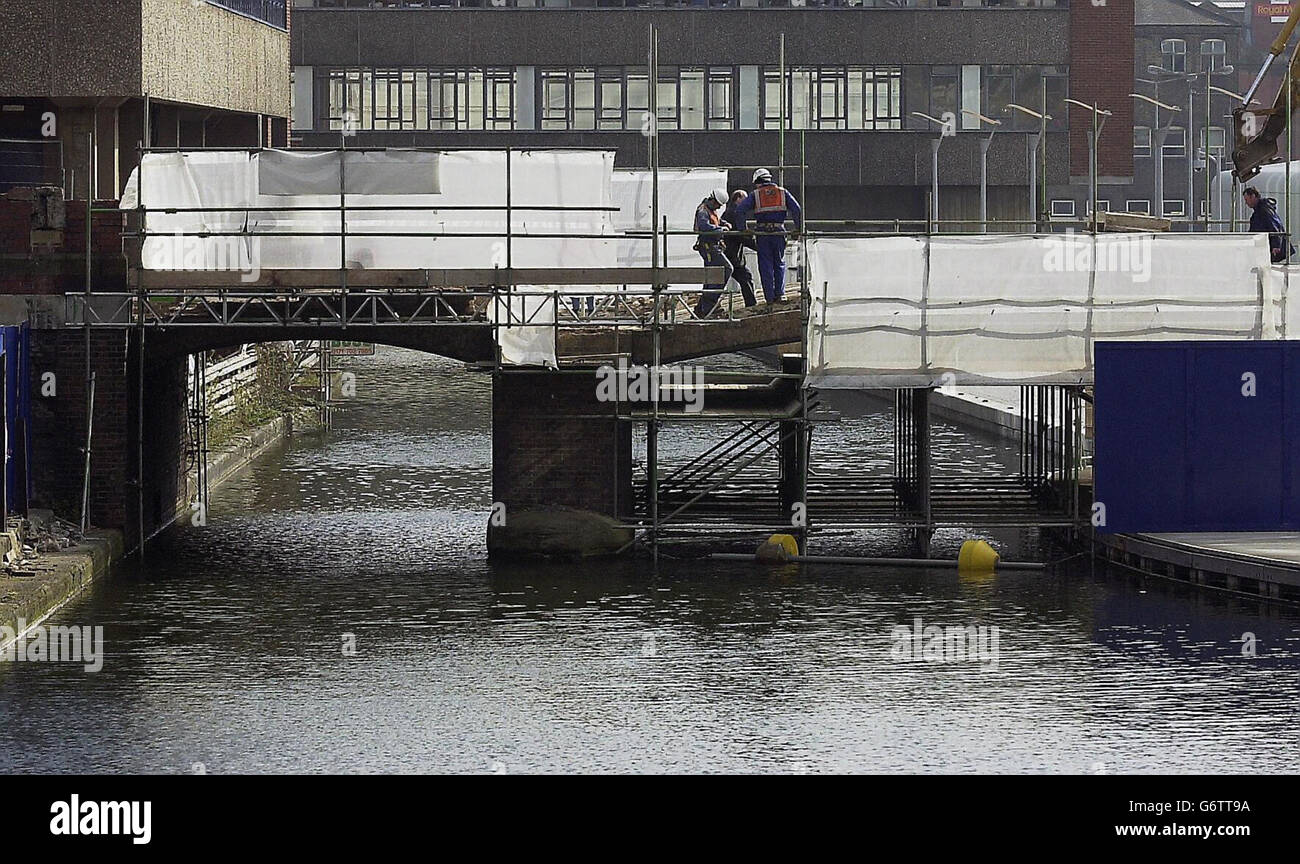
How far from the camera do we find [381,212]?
25234 mm

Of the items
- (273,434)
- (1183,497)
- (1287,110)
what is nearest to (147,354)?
(1183,497)

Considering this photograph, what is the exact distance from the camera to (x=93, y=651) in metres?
19.4

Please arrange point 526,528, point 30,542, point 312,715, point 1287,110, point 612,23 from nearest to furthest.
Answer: point 312,715 → point 30,542 → point 526,528 → point 1287,110 → point 612,23

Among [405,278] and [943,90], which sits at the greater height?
[943,90]

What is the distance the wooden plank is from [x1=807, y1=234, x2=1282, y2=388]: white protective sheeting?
1.80m

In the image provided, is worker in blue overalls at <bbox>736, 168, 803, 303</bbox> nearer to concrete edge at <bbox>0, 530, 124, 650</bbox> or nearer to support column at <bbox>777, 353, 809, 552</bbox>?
support column at <bbox>777, 353, 809, 552</bbox>

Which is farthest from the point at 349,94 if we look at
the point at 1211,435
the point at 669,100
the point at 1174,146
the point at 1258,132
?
the point at 1174,146

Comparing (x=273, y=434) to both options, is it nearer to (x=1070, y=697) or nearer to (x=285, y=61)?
(x=285, y=61)

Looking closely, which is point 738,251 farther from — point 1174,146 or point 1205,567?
point 1174,146

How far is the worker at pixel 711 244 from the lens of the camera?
84.5 ft

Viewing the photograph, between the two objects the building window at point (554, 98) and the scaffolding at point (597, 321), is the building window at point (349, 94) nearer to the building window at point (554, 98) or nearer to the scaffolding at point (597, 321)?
the building window at point (554, 98)

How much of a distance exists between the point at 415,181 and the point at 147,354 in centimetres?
362

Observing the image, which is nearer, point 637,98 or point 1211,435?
point 1211,435

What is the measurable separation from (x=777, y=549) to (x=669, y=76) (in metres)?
46.3
